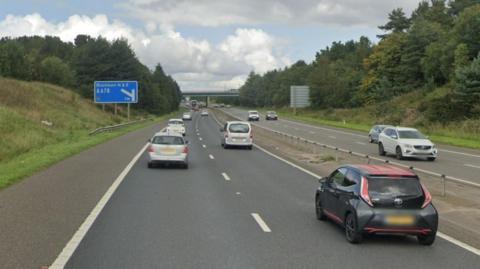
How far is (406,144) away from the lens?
31.3m

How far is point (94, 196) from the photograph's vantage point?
16312 mm

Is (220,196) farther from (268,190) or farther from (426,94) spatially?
(426,94)

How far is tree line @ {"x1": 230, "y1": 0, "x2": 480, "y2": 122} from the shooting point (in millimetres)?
60156

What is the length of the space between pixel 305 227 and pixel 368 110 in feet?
261

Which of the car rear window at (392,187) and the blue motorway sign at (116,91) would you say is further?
the blue motorway sign at (116,91)

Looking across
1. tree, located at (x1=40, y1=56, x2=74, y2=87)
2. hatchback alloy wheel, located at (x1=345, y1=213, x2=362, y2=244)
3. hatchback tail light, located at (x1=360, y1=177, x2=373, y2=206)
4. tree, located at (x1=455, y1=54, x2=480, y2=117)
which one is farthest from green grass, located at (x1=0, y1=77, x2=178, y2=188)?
tree, located at (x1=455, y1=54, x2=480, y2=117)

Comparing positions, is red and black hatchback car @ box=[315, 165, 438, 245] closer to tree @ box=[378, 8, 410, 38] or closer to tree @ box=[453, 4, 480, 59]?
tree @ box=[453, 4, 480, 59]

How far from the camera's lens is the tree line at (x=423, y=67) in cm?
6016

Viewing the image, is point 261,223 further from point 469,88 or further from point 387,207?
point 469,88

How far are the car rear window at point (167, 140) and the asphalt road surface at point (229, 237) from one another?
627cm

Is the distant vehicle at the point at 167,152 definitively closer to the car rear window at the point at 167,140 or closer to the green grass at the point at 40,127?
the car rear window at the point at 167,140

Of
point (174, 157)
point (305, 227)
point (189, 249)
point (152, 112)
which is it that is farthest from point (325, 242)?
point (152, 112)

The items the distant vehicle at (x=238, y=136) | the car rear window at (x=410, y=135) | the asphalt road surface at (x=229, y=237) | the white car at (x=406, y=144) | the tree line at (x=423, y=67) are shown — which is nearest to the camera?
the asphalt road surface at (x=229, y=237)

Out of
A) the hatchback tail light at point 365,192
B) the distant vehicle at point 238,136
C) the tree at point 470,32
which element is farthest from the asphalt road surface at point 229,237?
the tree at point 470,32
